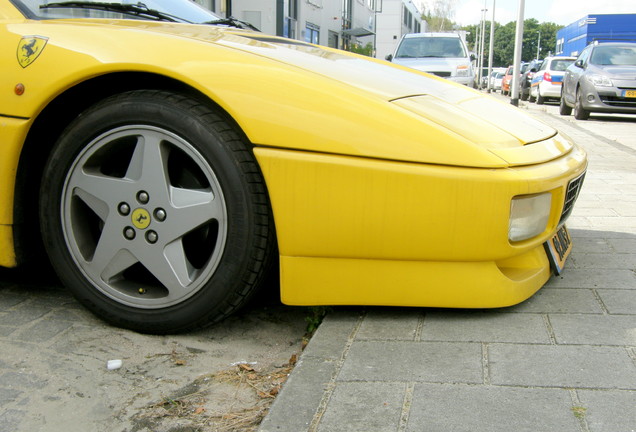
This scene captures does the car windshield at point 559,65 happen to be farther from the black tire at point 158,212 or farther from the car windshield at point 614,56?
the black tire at point 158,212

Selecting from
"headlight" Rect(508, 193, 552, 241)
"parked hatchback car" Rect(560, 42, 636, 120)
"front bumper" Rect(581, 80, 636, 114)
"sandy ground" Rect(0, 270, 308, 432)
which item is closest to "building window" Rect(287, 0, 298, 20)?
"parked hatchback car" Rect(560, 42, 636, 120)

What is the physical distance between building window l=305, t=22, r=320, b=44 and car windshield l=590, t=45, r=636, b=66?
16.9m

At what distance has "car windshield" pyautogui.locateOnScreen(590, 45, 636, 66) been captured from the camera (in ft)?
44.7

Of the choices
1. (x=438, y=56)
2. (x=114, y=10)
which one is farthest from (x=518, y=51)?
(x=114, y=10)

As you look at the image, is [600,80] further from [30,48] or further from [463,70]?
[30,48]

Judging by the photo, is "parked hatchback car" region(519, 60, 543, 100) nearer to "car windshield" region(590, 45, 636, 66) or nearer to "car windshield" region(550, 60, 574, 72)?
"car windshield" region(550, 60, 574, 72)

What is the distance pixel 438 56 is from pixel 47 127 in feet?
47.9

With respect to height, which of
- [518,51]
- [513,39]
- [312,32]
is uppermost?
[513,39]

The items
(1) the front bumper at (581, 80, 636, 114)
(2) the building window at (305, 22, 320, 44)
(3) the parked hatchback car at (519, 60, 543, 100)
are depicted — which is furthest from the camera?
(2) the building window at (305, 22, 320, 44)

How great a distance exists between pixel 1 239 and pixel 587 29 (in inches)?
1117

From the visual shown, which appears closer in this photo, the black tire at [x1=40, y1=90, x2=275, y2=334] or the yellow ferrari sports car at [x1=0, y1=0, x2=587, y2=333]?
the yellow ferrari sports car at [x1=0, y1=0, x2=587, y2=333]

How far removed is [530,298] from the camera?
2.43 metres

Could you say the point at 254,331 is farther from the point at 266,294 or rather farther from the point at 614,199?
the point at 614,199

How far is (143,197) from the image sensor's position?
2248 millimetres
